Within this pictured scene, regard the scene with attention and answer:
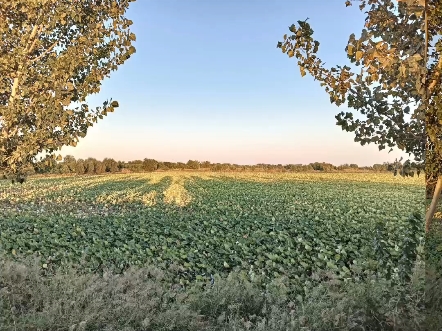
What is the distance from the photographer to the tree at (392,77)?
2.40 metres

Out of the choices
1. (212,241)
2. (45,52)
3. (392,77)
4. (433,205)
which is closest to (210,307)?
(433,205)

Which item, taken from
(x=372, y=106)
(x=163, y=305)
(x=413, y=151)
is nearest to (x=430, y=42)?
(x=372, y=106)

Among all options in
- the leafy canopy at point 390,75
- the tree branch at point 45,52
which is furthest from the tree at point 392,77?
the tree branch at point 45,52

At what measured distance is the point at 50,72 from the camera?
13.2ft

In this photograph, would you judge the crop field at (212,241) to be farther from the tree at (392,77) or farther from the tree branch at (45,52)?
the tree branch at (45,52)

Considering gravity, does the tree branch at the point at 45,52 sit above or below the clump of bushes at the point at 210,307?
above

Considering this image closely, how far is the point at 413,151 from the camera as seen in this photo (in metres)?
2.79

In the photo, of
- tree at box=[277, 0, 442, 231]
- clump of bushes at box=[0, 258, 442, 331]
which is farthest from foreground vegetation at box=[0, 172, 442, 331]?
tree at box=[277, 0, 442, 231]

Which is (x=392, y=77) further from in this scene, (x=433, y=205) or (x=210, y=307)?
(x=210, y=307)

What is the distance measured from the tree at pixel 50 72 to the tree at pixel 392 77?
210cm

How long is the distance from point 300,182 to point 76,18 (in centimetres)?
2478

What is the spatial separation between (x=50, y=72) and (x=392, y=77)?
3.07 metres

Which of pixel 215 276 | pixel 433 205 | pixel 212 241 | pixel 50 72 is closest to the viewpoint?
pixel 433 205

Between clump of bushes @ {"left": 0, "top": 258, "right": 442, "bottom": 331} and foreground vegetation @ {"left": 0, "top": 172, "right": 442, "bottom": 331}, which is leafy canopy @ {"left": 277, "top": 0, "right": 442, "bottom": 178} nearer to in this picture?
foreground vegetation @ {"left": 0, "top": 172, "right": 442, "bottom": 331}
